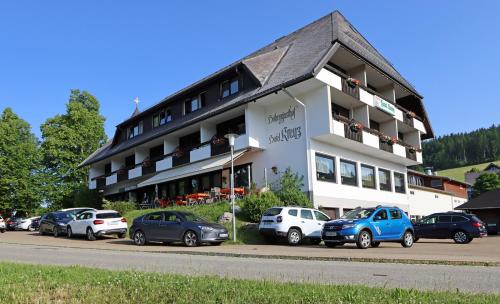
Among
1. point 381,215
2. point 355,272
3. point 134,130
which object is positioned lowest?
point 355,272

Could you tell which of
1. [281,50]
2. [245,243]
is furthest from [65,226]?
[281,50]

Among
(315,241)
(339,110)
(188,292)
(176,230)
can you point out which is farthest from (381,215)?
(188,292)

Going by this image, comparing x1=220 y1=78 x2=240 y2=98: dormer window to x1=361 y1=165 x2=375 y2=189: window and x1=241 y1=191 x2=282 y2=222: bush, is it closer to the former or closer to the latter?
x1=241 y1=191 x2=282 y2=222: bush

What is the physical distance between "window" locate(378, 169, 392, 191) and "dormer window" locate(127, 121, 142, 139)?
21013 millimetres

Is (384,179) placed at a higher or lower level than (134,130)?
lower

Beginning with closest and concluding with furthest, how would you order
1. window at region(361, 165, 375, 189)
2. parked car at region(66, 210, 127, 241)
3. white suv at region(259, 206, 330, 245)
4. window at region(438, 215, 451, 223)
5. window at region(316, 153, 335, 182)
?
white suv at region(259, 206, 330, 245)
parked car at region(66, 210, 127, 241)
window at region(438, 215, 451, 223)
window at region(316, 153, 335, 182)
window at region(361, 165, 375, 189)

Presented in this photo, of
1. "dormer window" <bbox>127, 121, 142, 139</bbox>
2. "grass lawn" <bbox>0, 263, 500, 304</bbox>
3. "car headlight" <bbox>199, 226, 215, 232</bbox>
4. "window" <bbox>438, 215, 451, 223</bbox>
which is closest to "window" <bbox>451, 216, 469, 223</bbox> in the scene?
"window" <bbox>438, 215, 451, 223</bbox>

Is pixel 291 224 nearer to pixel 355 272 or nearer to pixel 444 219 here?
pixel 355 272

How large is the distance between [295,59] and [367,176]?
971cm

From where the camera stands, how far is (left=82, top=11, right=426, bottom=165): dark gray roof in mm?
28098

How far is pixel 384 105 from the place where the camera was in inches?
1324

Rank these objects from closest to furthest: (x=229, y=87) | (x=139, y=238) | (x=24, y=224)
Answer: (x=139, y=238), (x=229, y=87), (x=24, y=224)

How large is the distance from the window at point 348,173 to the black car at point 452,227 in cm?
551

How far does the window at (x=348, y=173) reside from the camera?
31047 mm
